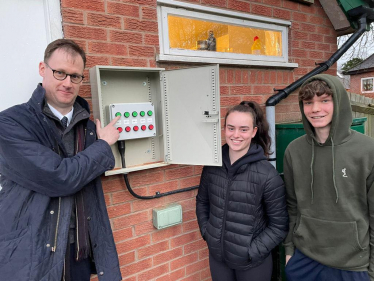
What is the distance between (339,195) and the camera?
4.86ft

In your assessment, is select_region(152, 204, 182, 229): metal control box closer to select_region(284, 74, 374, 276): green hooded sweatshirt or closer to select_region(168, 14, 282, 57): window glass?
select_region(284, 74, 374, 276): green hooded sweatshirt

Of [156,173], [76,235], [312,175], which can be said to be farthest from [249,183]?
[76,235]

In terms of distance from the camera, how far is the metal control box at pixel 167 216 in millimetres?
2223

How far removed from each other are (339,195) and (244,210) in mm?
543

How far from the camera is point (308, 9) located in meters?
3.14

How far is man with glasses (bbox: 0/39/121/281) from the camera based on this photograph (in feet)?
4.23

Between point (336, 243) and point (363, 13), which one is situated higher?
point (363, 13)

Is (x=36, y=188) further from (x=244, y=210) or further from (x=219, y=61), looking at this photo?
(x=219, y=61)

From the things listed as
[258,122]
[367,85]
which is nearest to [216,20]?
[258,122]

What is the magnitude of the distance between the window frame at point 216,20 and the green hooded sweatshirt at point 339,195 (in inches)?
42.8

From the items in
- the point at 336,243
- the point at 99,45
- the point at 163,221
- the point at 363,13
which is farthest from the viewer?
the point at 363,13

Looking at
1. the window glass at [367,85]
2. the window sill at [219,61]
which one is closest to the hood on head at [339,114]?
the window sill at [219,61]

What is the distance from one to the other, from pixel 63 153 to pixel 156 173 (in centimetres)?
93

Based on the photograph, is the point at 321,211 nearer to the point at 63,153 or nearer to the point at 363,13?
the point at 63,153
